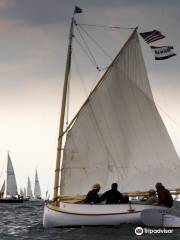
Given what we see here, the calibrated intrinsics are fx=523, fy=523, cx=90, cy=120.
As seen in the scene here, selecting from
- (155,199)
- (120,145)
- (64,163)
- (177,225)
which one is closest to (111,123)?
(120,145)

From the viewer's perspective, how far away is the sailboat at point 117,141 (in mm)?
33094

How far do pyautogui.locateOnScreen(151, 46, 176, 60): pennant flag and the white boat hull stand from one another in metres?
11.4

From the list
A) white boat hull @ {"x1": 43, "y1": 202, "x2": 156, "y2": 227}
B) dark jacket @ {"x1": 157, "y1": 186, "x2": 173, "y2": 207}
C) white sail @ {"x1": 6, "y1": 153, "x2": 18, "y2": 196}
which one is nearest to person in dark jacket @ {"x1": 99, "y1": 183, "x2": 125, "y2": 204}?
white boat hull @ {"x1": 43, "y1": 202, "x2": 156, "y2": 227}

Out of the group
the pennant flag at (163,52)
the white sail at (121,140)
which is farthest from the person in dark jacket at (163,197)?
the pennant flag at (163,52)

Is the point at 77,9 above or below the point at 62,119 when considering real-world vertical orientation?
above

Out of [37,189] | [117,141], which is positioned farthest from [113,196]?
[37,189]

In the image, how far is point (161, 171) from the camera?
3409 cm

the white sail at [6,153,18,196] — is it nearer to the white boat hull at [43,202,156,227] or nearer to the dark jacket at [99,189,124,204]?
the white boat hull at [43,202,156,227]

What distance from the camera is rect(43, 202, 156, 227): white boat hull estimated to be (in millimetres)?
29359

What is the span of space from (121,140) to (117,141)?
301 millimetres

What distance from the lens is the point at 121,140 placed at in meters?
34.1

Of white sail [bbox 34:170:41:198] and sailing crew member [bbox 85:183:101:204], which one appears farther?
white sail [bbox 34:170:41:198]

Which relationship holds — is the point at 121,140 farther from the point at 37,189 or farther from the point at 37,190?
the point at 37,189

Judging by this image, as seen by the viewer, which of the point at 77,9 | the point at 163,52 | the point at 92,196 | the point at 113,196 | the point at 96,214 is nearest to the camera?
the point at 113,196
